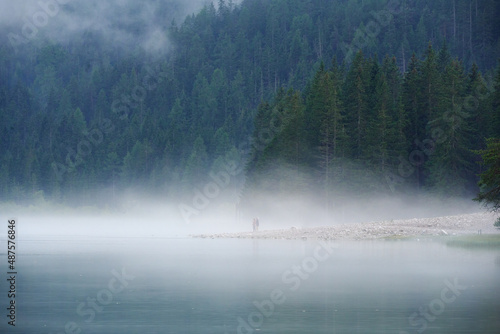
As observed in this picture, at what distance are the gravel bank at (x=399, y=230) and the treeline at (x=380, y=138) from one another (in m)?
14.7

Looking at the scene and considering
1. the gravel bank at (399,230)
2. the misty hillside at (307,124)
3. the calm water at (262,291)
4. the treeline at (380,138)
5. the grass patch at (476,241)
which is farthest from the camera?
the misty hillside at (307,124)

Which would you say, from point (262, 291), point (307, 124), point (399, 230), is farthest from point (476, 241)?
point (307, 124)

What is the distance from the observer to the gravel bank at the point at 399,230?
52219mm

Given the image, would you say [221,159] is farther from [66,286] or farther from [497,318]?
[497,318]

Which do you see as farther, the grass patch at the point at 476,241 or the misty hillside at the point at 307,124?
the misty hillside at the point at 307,124

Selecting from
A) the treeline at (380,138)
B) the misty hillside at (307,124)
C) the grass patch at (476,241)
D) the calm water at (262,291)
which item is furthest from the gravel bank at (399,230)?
the treeline at (380,138)

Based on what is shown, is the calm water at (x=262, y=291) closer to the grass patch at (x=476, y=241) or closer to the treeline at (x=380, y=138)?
the grass patch at (x=476, y=241)

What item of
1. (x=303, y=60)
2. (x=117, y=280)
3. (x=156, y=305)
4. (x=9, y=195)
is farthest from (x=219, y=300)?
(x=303, y=60)

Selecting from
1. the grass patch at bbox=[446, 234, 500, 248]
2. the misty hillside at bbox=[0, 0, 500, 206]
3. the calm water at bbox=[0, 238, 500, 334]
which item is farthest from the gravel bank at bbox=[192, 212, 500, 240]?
the misty hillside at bbox=[0, 0, 500, 206]

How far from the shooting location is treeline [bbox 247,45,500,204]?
72.8 m

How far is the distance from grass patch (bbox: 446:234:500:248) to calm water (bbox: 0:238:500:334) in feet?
7.22

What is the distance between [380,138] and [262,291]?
50.9m

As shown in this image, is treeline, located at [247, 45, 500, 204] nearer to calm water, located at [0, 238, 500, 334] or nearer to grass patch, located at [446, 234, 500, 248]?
grass patch, located at [446, 234, 500, 248]

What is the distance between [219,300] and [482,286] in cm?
972
